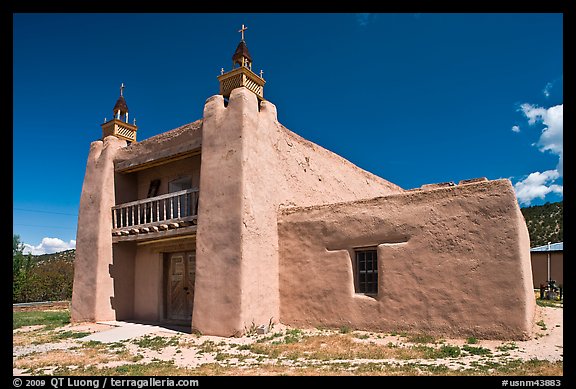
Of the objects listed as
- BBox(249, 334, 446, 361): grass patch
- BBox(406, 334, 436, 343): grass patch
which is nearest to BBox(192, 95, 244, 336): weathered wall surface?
BBox(249, 334, 446, 361): grass patch

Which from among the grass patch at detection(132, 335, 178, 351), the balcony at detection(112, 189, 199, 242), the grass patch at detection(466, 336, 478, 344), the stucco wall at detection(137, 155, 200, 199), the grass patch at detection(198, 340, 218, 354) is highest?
the stucco wall at detection(137, 155, 200, 199)

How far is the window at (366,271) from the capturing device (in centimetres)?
1104

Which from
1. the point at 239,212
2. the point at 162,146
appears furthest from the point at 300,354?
the point at 162,146

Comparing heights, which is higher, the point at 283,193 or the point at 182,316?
the point at 283,193

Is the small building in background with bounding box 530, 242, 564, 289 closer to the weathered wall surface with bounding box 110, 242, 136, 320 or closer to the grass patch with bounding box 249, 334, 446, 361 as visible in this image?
the grass patch with bounding box 249, 334, 446, 361

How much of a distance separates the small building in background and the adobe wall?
17.2 metres

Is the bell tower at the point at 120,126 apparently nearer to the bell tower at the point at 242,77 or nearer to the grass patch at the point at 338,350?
the bell tower at the point at 242,77

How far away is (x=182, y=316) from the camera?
14.2m

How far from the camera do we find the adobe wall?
1107 centimetres
